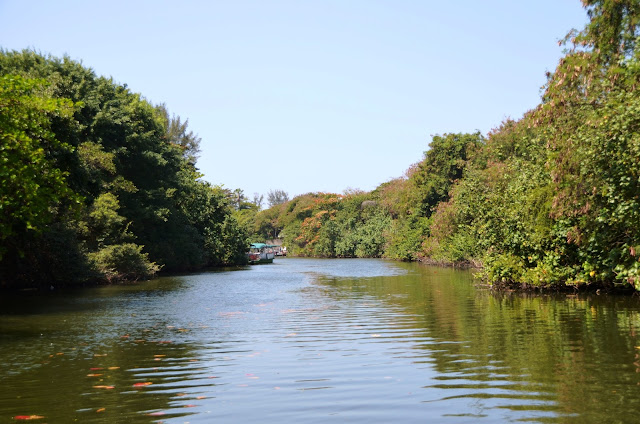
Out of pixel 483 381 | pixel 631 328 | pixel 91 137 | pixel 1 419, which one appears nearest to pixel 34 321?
pixel 1 419

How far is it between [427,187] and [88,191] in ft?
135

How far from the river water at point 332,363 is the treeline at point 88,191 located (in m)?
A: 4.94

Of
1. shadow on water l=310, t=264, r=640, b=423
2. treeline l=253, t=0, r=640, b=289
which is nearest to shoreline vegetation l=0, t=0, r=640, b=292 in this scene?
treeline l=253, t=0, r=640, b=289

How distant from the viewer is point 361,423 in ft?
20.2

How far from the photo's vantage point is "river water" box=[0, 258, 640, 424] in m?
6.72

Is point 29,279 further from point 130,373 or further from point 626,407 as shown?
point 626,407

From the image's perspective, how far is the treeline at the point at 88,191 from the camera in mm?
19828

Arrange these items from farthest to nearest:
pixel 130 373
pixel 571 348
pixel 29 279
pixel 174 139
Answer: pixel 174 139 < pixel 29 279 < pixel 571 348 < pixel 130 373

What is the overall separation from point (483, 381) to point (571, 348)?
3.36m

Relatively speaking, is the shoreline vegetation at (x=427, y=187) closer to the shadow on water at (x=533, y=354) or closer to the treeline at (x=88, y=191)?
the treeline at (x=88, y=191)

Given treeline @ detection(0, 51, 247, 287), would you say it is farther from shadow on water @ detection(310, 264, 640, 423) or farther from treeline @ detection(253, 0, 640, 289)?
treeline @ detection(253, 0, 640, 289)

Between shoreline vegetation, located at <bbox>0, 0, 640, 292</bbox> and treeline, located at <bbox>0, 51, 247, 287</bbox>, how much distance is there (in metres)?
0.09

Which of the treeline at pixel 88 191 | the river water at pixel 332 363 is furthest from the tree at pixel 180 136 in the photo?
the river water at pixel 332 363

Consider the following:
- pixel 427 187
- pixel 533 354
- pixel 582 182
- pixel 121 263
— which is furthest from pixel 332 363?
pixel 427 187
